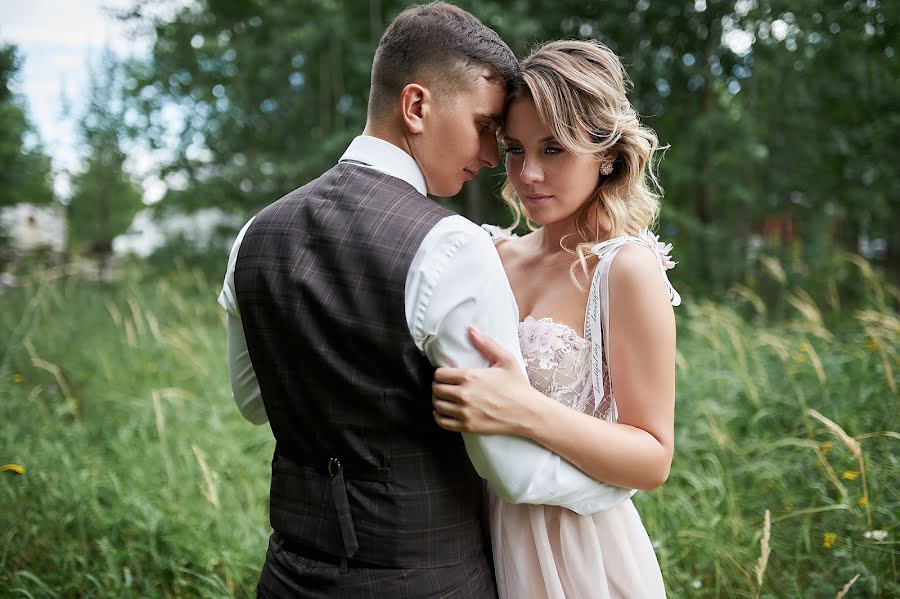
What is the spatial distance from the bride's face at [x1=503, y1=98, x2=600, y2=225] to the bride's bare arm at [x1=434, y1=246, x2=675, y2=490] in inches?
13.1

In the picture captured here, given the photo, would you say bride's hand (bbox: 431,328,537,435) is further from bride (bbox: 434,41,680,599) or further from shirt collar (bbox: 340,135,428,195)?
shirt collar (bbox: 340,135,428,195)

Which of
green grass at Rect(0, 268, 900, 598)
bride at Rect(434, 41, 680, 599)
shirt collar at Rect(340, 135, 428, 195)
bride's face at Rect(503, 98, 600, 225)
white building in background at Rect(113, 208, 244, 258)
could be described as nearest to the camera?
bride at Rect(434, 41, 680, 599)

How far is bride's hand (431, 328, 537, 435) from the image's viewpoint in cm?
133

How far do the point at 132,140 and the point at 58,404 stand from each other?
860 cm

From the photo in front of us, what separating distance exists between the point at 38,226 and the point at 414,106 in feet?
44.7

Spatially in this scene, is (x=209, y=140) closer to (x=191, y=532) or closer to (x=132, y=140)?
(x=132, y=140)

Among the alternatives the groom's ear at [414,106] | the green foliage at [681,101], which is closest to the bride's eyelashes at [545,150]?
the groom's ear at [414,106]

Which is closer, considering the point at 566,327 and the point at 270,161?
the point at 566,327

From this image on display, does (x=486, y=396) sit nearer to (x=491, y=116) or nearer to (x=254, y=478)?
(x=491, y=116)

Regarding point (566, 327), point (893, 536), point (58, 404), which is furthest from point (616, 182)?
point (58, 404)

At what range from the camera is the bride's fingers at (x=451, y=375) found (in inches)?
52.8

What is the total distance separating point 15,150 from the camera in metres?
9.16

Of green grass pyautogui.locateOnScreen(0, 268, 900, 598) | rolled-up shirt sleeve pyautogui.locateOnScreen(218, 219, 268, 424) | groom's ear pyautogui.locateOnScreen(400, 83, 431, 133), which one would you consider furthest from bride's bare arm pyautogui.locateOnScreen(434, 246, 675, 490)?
green grass pyautogui.locateOnScreen(0, 268, 900, 598)

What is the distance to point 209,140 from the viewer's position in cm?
1201
